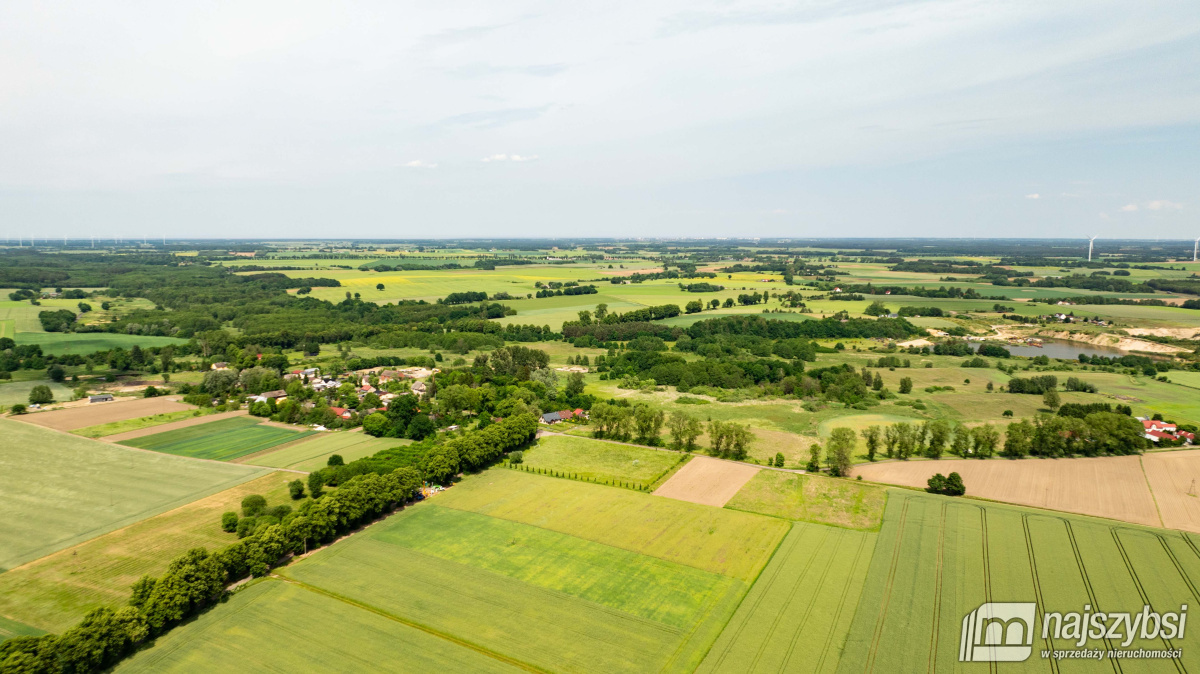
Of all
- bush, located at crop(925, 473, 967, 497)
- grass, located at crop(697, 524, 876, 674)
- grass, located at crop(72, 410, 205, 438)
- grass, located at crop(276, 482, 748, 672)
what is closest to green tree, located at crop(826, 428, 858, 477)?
bush, located at crop(925, 473, 967, 497)

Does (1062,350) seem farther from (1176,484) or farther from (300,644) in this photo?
(300,644)

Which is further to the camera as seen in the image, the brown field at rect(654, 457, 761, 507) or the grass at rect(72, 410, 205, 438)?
the grass at rect(72, 410, 205, 438)

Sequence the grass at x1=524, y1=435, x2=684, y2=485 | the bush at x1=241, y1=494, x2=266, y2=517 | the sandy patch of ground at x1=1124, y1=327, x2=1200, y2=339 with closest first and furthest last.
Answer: the bush at x1=241, y1=494, x2=266, y2=517 → the grass at x1=524, y1=435, x2=684, y2=485 → the sandy patch of ground at x1=1124, y1=327, x2=1200, y2=339

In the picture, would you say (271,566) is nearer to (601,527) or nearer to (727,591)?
(601,527)

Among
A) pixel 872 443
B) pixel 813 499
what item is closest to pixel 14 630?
pixel 813 499

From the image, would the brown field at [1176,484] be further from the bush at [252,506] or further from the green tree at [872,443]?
the bush at [252,506]

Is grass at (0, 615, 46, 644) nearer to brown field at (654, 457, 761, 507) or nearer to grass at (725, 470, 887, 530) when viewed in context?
brown field at (654, 457, 761, 507)
